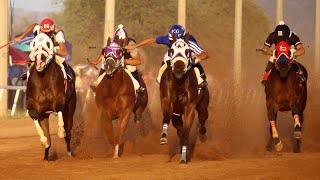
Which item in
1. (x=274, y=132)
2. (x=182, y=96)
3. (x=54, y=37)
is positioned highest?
(x=54, y=37)

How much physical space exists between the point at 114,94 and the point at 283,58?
11.3 feet

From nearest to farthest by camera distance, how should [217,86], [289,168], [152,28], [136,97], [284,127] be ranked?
[289,168]
[136,97]
[284,127]
[217,86]
[152,28]

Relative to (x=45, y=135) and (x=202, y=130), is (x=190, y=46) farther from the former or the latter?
(x=45, y=135)

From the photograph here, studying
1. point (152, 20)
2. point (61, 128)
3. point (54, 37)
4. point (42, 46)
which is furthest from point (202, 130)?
point (152, 20)

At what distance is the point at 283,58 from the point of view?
17.8 metres

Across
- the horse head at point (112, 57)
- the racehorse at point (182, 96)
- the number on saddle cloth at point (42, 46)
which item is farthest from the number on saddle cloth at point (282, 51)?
the number on saddle cloth at point (42, 46)

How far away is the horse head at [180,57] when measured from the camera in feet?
50.5

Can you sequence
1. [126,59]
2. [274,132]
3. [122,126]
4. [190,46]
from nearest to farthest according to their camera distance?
1. [190,46]
2. [122,126]
3. [274,132]
4. [126,59]

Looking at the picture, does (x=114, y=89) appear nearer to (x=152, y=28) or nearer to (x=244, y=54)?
(x=152, y=28)

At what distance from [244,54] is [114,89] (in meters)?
52.9

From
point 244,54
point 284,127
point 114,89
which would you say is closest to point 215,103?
point 284,127

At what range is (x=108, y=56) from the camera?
17.2m

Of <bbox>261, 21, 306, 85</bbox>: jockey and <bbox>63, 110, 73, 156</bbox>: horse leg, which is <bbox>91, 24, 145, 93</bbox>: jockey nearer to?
<bbox>63, 110, 73, 156</bbox>: horse leg

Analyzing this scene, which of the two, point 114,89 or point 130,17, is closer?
point 114,89
